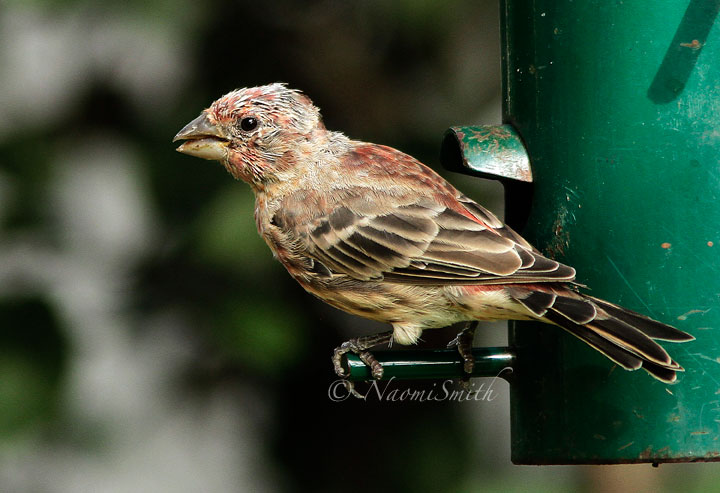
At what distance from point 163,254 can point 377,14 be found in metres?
1.81

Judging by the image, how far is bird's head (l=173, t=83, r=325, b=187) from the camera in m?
5.20

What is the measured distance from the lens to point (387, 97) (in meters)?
6.72

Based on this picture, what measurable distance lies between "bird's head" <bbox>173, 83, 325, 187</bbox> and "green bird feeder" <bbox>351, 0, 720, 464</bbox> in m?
1.00

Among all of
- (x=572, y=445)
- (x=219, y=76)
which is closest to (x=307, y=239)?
(x=572, y=445)

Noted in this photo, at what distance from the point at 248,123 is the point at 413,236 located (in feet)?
3.62

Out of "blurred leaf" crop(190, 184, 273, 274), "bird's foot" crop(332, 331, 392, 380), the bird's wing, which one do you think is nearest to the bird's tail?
the bird's wing

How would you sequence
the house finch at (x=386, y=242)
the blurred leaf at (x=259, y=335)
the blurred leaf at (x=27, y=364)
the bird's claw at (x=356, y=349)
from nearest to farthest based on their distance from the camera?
the house finch at (x=386, y=242) → the bird's claw at (x=356, y=349) → the blurred leaf at (x=27, y=364) → the blurred leaf at (x=259, y=335)

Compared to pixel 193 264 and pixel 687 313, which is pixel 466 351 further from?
pixel 193 264

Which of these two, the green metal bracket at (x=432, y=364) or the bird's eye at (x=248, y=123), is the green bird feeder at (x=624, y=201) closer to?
the green metal bracket at (x=432, y=364)

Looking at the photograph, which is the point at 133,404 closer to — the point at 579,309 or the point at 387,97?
the point at 387,97

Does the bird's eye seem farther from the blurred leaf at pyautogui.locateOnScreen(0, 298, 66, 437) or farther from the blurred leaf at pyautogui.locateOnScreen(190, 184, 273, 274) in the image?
the blurred leaf at pyautogui.locateOnScreen(0, 298, 66, 437)

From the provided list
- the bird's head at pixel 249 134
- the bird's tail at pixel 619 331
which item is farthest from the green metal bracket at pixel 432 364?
the bird's head at pixel 249 134

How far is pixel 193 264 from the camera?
5988 millimetres

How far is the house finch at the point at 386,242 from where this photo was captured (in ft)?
13.5
